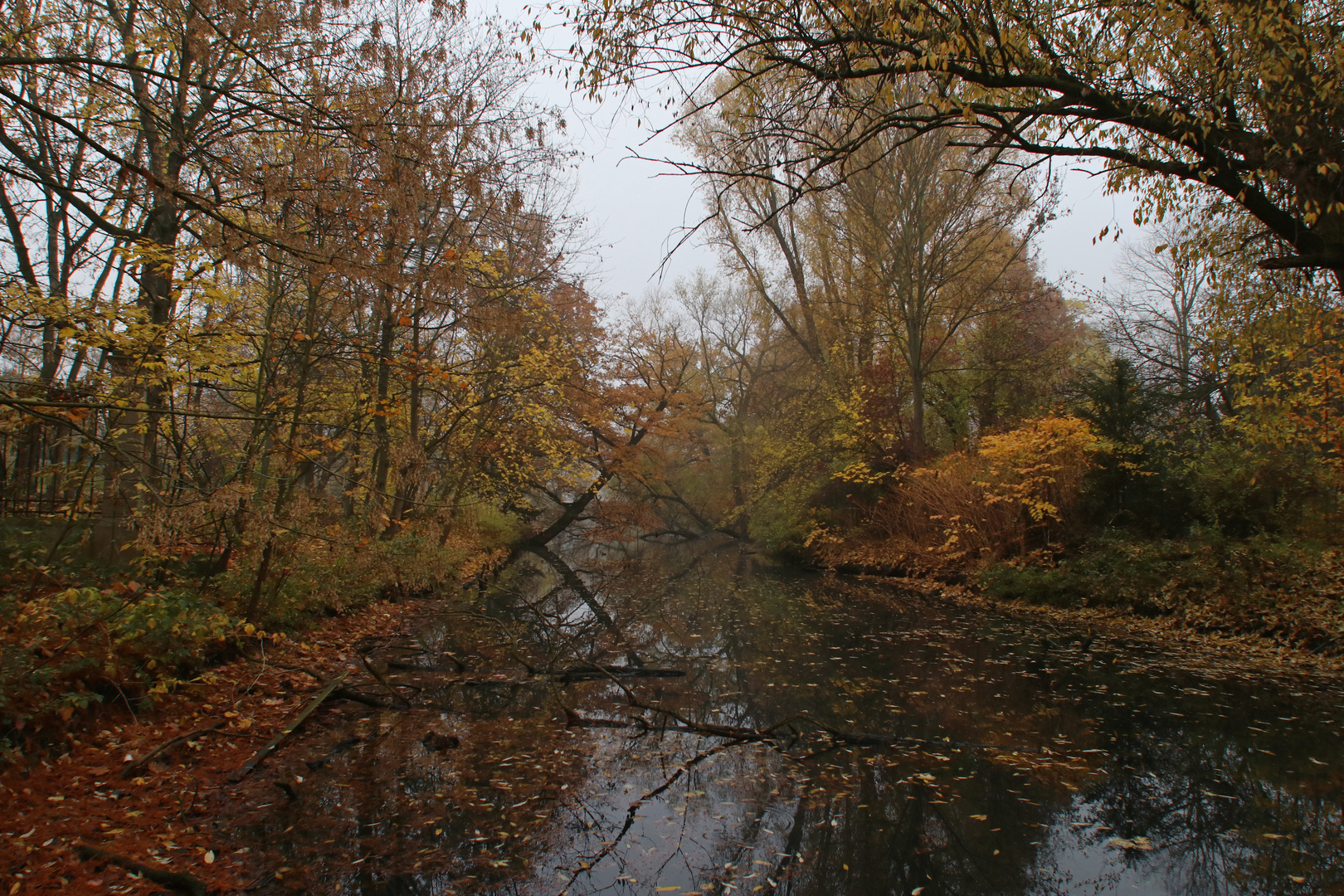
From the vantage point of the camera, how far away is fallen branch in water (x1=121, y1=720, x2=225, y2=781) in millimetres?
4234

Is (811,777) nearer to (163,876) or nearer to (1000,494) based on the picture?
(163,876)

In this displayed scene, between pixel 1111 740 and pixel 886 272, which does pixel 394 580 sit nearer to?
pixel 1111 740

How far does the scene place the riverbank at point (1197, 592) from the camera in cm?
869

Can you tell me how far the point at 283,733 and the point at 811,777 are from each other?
144 inches

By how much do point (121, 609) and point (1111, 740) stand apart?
296 inches

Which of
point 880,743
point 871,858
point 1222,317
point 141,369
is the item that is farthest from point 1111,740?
point 141,369

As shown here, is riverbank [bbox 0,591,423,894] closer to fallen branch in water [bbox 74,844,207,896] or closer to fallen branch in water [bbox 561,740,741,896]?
fallen branch in water [bbox 74,844,207,896]

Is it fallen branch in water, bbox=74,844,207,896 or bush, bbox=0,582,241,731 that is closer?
fallen branch in water, bbox=74,844,207,896

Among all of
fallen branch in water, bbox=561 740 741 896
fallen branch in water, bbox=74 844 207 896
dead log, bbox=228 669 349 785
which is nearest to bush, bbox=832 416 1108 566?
fallen branch in water, bbox=561 740 741 896

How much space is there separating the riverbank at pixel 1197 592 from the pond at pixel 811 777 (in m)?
1.34

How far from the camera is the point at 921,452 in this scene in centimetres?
1770

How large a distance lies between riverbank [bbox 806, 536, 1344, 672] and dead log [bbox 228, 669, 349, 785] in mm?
9572

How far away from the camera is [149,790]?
13.6 feet

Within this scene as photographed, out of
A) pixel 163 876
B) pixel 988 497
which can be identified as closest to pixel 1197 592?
pixel 988 497
